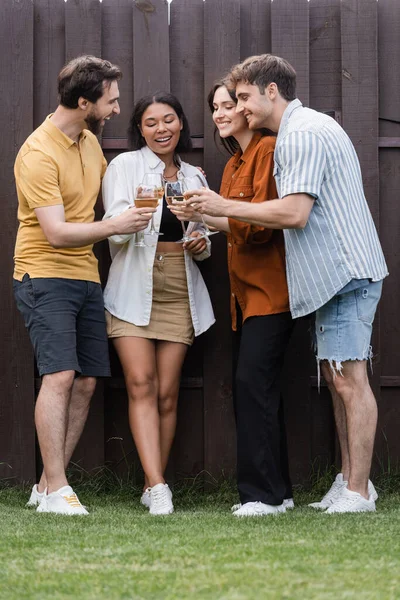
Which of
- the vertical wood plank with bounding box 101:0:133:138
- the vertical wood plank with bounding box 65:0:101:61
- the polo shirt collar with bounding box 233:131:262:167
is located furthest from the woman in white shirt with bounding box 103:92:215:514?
the vertical wood plank with bounding box 65:0:101:61

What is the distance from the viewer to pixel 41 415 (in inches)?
149

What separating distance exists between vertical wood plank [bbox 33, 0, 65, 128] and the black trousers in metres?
1.52

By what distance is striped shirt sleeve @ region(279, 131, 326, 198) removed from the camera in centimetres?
349

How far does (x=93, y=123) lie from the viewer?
3.99 meters

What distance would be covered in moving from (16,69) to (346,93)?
60.7 inches

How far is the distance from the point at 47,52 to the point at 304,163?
5.17 feet

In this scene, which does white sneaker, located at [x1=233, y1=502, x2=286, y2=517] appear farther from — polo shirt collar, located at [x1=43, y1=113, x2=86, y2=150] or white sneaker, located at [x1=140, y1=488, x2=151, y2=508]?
polo shirt collar, located at [x1=43, y1=113, x2=86, y2=150]

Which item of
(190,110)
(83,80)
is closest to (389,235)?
(190,110)

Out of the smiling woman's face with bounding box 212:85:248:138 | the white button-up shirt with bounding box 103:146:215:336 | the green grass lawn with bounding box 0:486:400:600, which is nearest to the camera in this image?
the green grass lawn with bounding box 0:486:400:600

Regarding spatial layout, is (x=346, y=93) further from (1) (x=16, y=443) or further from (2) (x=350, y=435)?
(1) (x=16, y=443)

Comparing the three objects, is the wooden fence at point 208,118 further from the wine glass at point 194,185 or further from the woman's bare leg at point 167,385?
the wine glass at point 194,185

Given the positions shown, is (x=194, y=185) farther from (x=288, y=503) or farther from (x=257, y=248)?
(x=288, y=503)

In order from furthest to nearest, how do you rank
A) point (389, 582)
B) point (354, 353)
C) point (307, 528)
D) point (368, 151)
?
point (368, 151) → point (354, 353) → point (307, 528) → point (389, 582)

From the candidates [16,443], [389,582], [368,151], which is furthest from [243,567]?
[368,151]
